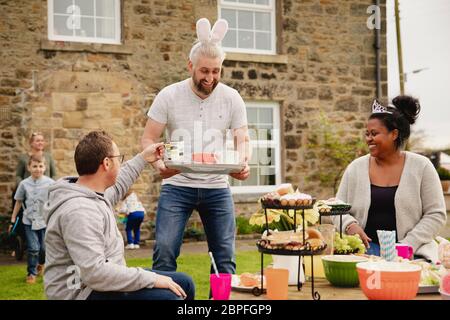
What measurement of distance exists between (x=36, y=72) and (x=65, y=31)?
0.87m

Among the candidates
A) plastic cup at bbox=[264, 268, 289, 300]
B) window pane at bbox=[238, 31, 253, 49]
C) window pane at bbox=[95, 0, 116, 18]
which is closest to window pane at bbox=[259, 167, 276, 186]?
window pane at bbox=[238, 31, 253, 49]

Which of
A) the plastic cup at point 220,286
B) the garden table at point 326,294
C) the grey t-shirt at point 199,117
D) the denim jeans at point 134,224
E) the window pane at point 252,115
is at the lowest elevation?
the denim jeans at point 134,224

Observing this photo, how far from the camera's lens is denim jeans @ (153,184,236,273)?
13.2 ft

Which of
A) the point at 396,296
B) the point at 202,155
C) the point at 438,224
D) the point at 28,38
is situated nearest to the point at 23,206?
the point at 28,38

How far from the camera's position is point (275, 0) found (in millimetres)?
11828

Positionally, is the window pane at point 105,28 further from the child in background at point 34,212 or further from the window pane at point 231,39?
the child in background at point 34,212

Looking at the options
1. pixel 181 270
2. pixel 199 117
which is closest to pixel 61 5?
pixel 181 270

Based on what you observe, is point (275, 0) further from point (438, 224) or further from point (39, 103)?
point (438, 224)

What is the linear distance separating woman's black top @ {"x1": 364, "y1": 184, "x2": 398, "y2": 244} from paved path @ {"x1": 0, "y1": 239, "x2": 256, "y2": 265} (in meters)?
5.46

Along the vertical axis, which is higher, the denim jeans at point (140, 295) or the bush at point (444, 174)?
the bush at point (444, 174)

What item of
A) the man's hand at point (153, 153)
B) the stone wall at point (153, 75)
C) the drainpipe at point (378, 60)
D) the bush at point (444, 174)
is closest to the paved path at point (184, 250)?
the stone wall at point (153, 75)

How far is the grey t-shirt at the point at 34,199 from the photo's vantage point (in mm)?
7281

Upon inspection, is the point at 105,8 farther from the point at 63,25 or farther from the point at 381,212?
the point at 381,212

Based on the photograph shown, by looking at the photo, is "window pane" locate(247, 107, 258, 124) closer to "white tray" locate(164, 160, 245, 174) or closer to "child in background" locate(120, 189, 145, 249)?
"child in background" locate(120, 189, 145, 249)
